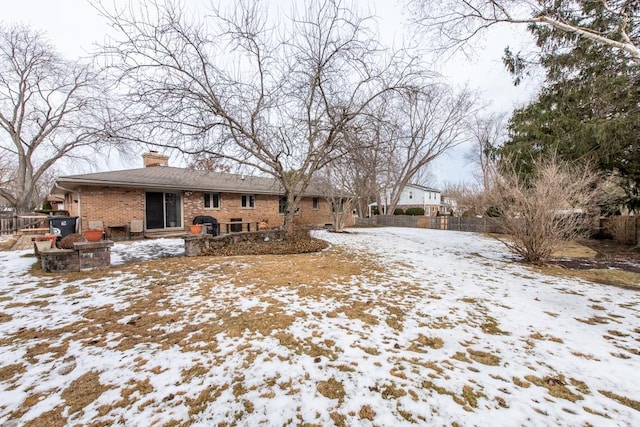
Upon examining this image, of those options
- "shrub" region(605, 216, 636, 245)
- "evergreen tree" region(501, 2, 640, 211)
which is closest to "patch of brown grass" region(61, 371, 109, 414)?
"evergreen tree" region(501, 2, 640, 211)

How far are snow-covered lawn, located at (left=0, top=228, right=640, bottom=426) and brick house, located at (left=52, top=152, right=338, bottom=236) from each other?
A: 6032mm

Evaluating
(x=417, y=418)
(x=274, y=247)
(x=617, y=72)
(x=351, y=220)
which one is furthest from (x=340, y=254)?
(x=351, y=220)

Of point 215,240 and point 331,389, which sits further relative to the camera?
point 215,240

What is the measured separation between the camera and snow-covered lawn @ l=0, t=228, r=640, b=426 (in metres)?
1.89

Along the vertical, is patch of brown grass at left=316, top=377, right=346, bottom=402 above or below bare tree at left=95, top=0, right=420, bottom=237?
below

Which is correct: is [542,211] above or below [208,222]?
above

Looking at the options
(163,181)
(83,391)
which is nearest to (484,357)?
(83,391)

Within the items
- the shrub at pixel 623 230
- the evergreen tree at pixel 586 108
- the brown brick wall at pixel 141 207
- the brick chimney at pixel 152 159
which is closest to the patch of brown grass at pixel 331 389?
the brown brick wall at pixel 141 207

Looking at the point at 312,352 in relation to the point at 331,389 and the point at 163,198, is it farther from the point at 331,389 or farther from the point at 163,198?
the point at 163,198

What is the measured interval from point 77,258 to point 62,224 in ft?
17.2

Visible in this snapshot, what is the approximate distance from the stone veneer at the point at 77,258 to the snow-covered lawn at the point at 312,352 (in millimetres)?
359

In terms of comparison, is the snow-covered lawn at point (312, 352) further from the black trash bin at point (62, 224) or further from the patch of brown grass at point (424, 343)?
the black trash bin at point (62, 224)

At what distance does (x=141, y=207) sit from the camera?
1108 centimetres

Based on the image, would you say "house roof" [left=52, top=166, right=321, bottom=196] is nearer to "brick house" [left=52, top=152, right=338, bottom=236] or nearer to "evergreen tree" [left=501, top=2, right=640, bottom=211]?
"brick house" [left=52, top=152, right=338, bottom=236]
